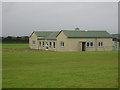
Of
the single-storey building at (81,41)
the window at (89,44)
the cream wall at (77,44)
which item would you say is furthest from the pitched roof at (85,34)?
the window at (89,44)

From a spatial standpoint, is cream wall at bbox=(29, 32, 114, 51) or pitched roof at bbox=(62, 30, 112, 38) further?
pitched roof at bbox=(62, 30, 112, 38)

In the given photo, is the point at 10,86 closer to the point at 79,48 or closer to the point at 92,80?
the point at 92,80

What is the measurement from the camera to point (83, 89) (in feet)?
35.7

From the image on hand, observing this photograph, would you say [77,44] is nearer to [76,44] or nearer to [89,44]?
[76,44]

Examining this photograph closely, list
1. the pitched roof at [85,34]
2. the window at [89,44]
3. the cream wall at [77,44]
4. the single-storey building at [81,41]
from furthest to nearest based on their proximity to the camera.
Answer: the window at [89,44], the pitched roof at [85,34], the single-storey building at [81,41], the cream wall at [77,44]

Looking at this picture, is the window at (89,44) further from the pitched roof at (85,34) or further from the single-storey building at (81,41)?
the pitched roof at (85,34)

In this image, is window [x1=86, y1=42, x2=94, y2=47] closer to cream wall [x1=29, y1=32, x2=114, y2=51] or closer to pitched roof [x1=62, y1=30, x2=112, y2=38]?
cream wall [x1=29, y1=32, x2=114, y2=51]

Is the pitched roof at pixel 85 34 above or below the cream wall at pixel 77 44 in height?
above

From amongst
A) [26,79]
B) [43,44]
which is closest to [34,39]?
[43,44]

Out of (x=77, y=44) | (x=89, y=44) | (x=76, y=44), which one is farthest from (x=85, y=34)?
(x=76, y=44)

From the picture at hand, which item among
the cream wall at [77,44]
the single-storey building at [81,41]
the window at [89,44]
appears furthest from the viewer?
the window at [89,44]

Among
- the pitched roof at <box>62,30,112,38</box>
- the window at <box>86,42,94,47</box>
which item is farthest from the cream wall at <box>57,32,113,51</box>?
the pitched roof at <box>62,30,112,38</box>

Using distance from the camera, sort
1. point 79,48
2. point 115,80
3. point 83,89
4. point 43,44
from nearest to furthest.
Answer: point 83,89 < point 115,80 < point 79,48 < point 43,44

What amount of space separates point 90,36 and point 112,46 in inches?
169
